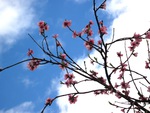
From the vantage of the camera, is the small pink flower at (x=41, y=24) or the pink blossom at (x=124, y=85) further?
the pink blossom at (x=124, y=85)

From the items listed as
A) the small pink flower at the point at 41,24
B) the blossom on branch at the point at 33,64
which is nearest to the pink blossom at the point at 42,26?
the small pink flower at the point at 41,24

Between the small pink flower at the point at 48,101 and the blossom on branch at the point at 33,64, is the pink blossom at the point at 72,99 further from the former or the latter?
the blossom on branch at the point at 33,64

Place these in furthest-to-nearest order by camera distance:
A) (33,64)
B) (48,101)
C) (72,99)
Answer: (33,64) → (72,99) → (48,101)

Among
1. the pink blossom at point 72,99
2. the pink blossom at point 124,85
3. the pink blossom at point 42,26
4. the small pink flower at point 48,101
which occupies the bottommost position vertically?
the small pink flower at point 48,101

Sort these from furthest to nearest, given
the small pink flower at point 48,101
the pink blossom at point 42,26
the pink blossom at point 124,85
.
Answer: the pink blossom at point 124,85 → the pink blossom at point 42,26 → the small pink flower at point 48,101

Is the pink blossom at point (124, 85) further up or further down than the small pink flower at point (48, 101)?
further up

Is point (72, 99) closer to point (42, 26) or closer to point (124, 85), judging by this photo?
point (124, 85)

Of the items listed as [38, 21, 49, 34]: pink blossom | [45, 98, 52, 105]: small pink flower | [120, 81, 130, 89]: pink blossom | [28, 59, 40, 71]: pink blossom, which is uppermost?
[38, 21, 49, 34]: pink blossom

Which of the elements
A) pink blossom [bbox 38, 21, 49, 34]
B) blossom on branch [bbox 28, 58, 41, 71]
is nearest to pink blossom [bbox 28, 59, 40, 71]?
blossom on branch [bbox 28, 58, 41, 71]

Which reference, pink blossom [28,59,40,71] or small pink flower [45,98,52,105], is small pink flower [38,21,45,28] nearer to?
pink blossom [28,59,40,71]

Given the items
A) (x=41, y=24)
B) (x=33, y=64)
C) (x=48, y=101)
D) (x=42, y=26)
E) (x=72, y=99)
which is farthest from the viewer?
(x=41, y=24)

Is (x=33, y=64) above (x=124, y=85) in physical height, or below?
above

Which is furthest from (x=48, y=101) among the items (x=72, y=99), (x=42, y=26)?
(x=42, y=26)

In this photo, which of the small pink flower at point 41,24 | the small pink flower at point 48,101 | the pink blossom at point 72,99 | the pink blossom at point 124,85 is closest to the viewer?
the small pink flower at point 48,101
